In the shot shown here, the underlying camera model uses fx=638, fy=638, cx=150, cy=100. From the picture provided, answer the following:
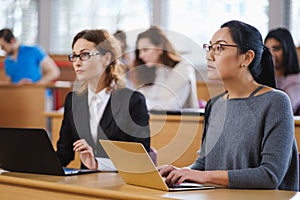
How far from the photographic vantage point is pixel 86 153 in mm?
2125

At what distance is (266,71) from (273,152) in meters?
0.32

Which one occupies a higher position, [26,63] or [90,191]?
[90,191]

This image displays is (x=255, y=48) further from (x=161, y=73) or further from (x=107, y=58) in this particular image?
(x=161, y=73)

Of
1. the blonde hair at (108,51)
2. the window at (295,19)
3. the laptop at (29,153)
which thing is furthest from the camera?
the window at (295,19)

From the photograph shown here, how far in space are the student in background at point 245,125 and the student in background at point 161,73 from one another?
1.54 meters

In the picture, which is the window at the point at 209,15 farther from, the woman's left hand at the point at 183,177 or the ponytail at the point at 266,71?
the woman's left hand at the point at 183,177

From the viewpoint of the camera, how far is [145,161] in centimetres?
160

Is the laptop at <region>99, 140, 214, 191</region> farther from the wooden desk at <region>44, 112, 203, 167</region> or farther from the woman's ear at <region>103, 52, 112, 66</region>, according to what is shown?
the woman's ear at <region>103, 52, 112, 66</region>

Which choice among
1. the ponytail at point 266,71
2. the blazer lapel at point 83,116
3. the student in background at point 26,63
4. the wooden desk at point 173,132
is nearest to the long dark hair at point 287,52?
the wooden desk at point 173,132

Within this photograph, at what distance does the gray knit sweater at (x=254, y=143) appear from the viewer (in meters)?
1.75

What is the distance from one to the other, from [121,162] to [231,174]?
30 centimetres

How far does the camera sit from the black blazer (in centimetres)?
238

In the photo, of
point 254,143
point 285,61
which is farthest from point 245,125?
point 285,61

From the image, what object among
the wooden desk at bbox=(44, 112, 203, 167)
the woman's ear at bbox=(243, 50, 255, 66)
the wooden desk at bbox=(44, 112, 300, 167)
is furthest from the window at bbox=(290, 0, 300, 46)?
the woman's ear at bbox=(243, 50, 255, 66)
